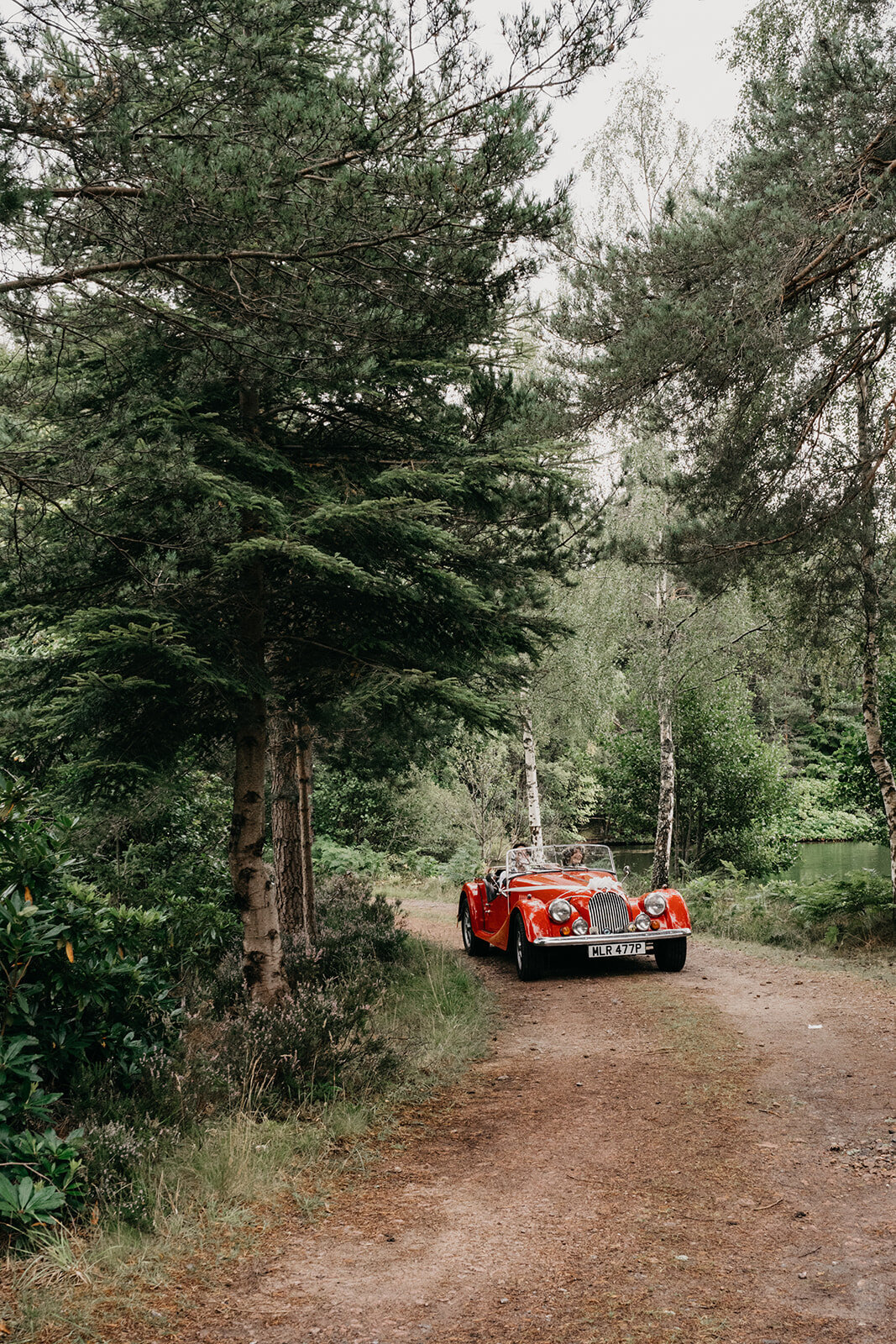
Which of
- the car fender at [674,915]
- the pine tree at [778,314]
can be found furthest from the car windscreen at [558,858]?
the pine tree at [778,314]

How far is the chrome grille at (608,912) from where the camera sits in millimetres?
9852

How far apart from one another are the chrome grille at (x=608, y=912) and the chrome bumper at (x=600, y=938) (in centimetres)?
7

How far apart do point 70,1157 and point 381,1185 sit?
5.35ft

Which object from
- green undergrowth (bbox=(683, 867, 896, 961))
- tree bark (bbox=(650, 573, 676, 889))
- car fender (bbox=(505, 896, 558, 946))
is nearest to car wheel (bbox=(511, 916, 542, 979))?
car fender (bbox=(505, 896, 558, 946))

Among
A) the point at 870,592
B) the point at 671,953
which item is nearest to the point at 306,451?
the point at 870,592

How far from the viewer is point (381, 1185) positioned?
463 cm

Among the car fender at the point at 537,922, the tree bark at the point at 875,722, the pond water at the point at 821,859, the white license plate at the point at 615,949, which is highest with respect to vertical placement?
the tree bark at the point at 875,722

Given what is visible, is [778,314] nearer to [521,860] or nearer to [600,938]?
[600,938]

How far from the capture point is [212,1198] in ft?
13.6

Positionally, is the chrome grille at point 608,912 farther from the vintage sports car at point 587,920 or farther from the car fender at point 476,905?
the car fender at point 476,905

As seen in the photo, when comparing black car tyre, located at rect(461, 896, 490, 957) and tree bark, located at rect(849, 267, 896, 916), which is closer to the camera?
tree bark, located at rect(849, 267, 896, 916)

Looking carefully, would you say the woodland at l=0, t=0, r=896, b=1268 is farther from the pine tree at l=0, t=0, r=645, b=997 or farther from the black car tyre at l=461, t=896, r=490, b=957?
the black car tyre at l=461, t=896, r=490, b=957

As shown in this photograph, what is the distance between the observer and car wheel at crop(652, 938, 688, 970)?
399 inches

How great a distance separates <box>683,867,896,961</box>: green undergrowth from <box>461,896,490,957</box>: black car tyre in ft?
13.0
